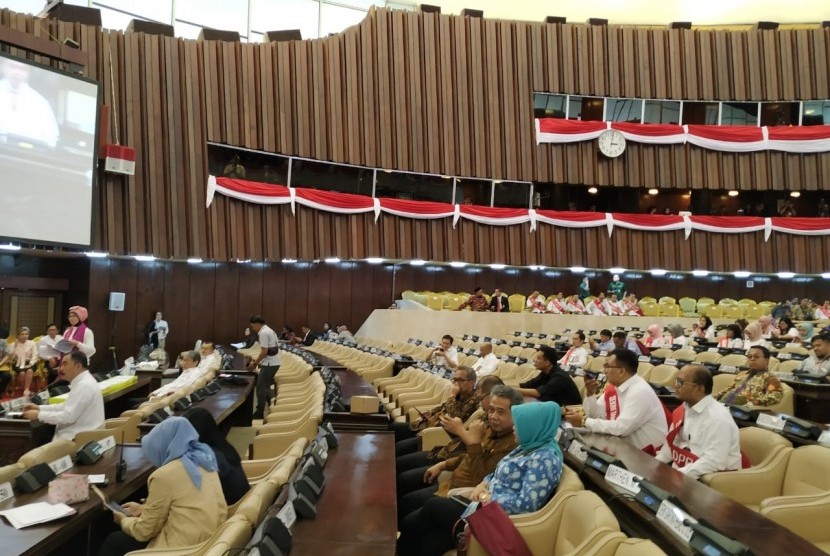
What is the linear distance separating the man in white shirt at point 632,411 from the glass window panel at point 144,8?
15.3 metres

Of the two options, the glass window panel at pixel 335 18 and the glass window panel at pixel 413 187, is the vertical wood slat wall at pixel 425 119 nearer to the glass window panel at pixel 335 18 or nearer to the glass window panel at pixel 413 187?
the glass window panel at pixel 413 187

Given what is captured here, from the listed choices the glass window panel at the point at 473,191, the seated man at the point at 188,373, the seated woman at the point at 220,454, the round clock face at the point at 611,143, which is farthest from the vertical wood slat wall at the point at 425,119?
the seated woman at the point at 220,454

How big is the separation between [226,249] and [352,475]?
1191 cm

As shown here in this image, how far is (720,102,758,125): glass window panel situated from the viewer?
18688mm

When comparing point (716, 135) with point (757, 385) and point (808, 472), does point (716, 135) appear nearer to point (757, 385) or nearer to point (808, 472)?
point (757, 385)

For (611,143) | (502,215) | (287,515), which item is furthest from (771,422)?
(611,143)

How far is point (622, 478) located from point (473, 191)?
15.7 metres

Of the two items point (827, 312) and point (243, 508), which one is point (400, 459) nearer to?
point (243, 508)

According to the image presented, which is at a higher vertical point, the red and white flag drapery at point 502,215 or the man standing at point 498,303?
the red and white flag drapery at point 502,215

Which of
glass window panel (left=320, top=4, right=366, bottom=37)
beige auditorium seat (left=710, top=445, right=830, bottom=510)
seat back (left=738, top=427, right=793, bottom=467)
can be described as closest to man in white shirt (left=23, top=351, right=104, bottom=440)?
beige auditorium seat (left=710, top=445, right=830, bottom=510)

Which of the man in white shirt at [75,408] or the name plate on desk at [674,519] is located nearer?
the name plate on desk at [674,519]

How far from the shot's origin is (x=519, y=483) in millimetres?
2961

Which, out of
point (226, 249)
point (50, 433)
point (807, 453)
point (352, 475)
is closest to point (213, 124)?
point (226, 249)

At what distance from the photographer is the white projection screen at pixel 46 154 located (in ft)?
31.2
